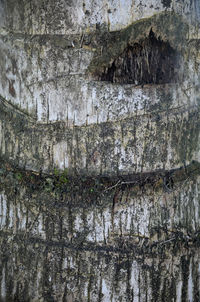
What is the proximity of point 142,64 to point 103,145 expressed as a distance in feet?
1.66

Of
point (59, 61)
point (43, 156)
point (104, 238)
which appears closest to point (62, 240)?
point (104, 238)

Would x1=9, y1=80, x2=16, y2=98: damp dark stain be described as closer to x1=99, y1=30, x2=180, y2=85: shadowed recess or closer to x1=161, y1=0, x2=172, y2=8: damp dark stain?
x1=99, y1=30, x2=180, y2=85: shadowed recess

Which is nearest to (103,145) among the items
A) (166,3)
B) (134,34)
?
(134,34)

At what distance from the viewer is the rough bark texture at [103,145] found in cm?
226

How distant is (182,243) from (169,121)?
2.45 ft

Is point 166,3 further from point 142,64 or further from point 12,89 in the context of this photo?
point 12,89

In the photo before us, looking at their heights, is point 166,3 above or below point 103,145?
above

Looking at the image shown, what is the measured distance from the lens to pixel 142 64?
2.27 m

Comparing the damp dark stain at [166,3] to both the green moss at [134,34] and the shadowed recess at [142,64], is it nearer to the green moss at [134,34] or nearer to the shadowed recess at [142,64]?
the green moss at [134,34]

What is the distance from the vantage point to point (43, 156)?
94.5 inches

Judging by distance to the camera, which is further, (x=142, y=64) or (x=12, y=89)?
(x=12, y=89)

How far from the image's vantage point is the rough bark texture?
2258mm

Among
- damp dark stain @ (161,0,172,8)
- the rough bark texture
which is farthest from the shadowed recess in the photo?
damp dark stain @ (161,0,172,8)

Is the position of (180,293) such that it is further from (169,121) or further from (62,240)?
(169,121)
